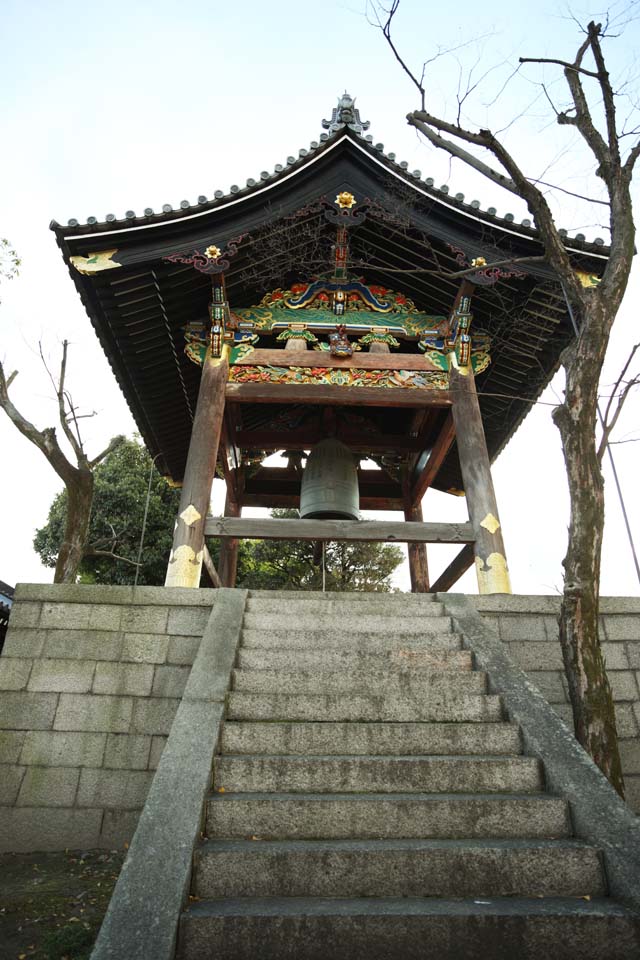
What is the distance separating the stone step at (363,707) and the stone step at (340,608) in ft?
4.43

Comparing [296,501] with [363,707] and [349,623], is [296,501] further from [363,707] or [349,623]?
[363,707]

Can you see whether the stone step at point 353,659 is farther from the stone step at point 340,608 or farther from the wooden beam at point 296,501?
the wooden beam at point 296,501

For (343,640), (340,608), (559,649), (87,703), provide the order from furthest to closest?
(340,608)
(559,649)
(87,703)
(343,640)

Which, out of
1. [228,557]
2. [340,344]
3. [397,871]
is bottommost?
[397,871]

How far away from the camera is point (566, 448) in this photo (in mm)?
4730

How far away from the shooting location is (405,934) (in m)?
2.42

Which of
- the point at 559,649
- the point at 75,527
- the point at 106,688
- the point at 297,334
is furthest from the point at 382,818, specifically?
the point at 75,527

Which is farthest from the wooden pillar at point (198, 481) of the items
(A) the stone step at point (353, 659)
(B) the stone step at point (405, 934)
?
(B) the stone step at point (405, 934)

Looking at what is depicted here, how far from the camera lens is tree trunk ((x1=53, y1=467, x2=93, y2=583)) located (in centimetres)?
902

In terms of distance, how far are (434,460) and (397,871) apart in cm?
707

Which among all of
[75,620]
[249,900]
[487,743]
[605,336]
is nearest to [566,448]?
[605,336]

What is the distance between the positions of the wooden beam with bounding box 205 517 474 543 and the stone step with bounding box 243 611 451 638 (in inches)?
66.5

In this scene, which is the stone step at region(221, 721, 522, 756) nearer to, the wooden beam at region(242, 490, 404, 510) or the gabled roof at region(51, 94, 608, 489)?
the gabled roof at region(51, 94, 608, 489)

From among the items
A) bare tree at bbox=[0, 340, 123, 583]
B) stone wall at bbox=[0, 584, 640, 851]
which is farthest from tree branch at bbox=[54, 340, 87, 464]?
stone wall at bbox=[0, 584, 640, 851]
